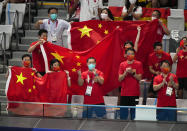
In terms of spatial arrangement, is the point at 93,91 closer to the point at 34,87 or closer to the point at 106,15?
the point at 34,87

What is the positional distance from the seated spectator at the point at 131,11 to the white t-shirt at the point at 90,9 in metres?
0.68

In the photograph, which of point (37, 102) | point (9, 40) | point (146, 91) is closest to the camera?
point (37, 102)

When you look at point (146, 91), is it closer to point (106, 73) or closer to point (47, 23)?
point (106, 73)

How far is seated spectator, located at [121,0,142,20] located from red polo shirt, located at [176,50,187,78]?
79.7 inches

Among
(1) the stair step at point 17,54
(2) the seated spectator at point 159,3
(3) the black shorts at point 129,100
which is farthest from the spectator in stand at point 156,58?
(1) the stair step at point 17,54

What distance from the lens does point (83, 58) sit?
1143 centimetres

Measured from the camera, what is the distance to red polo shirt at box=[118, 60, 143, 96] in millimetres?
10648

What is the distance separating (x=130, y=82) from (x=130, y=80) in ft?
0.13

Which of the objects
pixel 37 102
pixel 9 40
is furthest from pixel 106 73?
pixel 9 40

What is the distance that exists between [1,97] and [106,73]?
2.45 m

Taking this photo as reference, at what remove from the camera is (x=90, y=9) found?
13.1 metres

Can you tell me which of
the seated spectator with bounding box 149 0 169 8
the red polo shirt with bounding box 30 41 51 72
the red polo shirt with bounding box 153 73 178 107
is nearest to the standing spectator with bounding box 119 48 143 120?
the red polo shirt with bounding box 153 73 178 107

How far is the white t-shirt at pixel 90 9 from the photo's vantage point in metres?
13.1

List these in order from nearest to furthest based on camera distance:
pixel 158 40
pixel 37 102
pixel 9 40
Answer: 1. pixel 37 102
2. pixel 158 40
3. pixel 9 40
